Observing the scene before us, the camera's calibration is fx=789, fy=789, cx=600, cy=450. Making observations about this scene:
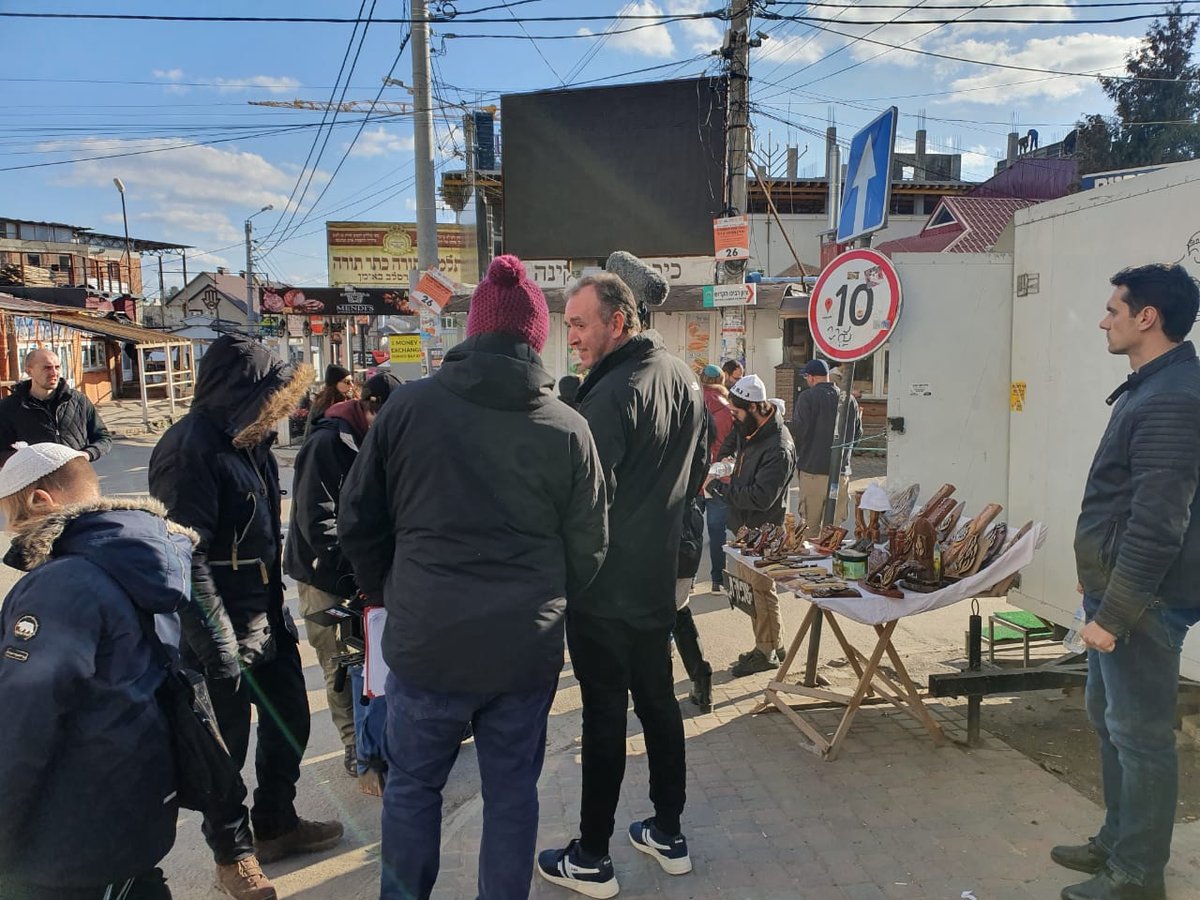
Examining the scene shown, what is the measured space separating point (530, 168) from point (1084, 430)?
1502cm

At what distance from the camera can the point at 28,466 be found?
1965 mm

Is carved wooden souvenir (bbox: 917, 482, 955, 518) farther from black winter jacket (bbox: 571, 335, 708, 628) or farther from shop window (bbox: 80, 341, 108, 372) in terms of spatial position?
shop window (bbox: 80, 341, 108, 372)

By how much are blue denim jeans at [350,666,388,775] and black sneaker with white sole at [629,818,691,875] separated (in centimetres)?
102

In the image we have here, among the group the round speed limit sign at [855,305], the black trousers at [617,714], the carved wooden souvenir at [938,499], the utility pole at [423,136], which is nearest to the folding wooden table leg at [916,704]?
the carved wooden souvenir at [938,499]

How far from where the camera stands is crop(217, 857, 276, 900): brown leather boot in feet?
8.87

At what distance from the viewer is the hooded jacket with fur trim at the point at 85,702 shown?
5.65 feet

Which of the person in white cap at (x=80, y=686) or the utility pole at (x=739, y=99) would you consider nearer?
the person in white cap at (x=80, y=686)

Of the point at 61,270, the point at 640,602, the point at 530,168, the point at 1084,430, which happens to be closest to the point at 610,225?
the point at 530,168

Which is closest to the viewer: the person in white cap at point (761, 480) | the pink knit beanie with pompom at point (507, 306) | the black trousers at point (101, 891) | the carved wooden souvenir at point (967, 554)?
the black trousers at point (101, 891)

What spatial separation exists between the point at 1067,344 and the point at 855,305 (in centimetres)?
111

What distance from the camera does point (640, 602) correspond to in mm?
2713

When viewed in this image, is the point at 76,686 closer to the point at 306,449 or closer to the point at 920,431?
the point at 306,449

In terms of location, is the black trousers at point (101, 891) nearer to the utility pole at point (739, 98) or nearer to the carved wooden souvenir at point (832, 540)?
the carved wooden souvenir at point (832, 540)

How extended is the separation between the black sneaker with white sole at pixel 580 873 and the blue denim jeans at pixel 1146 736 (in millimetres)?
1685
